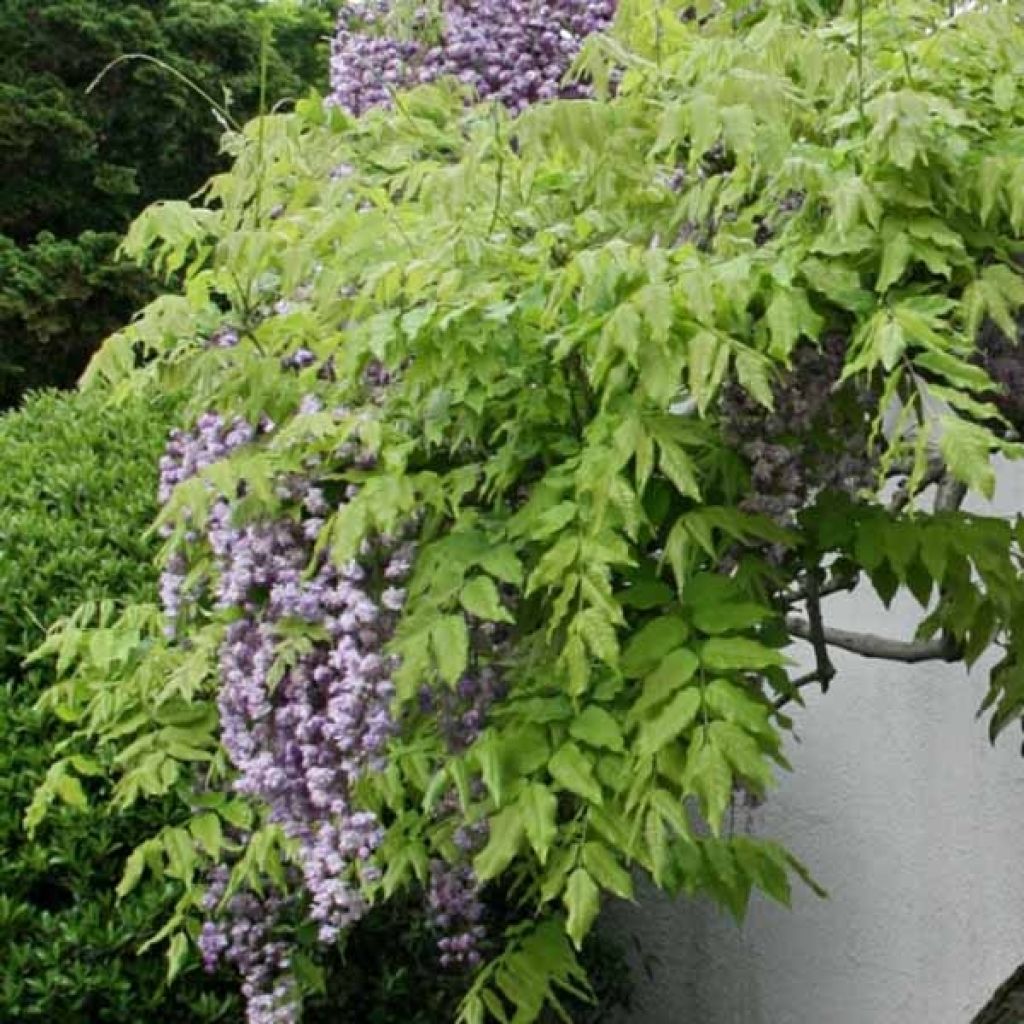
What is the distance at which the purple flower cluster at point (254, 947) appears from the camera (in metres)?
3.50

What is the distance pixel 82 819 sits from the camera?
403 cm

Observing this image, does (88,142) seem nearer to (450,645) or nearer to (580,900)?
(450,645)

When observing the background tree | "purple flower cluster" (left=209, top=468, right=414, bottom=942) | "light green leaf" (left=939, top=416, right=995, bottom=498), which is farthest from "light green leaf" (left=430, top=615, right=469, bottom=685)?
the background tree

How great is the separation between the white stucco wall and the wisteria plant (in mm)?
1509

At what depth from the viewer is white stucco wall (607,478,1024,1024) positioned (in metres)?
4.66

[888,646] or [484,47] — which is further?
[484,47]

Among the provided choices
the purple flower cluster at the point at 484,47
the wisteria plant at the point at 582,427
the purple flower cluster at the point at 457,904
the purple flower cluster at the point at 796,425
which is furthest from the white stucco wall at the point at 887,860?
the purple flower cluster at the point at 796,425

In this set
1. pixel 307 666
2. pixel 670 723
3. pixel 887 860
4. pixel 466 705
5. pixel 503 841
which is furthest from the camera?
pixel 887 860

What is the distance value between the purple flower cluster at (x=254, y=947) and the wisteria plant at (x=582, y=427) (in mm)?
416

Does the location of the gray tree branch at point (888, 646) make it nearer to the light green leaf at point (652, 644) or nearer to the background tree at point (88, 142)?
the light green leaf at point (652, 644)

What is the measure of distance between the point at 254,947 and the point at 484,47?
191 centimetres

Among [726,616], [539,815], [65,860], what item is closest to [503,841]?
[539,815]

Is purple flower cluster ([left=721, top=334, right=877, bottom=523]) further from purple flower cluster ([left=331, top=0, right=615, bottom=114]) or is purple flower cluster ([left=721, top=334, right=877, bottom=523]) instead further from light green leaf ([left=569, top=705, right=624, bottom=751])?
purple flower cluster ([left=331, top=0, right=615, bottom=114])

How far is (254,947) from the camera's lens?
3.67 meters
